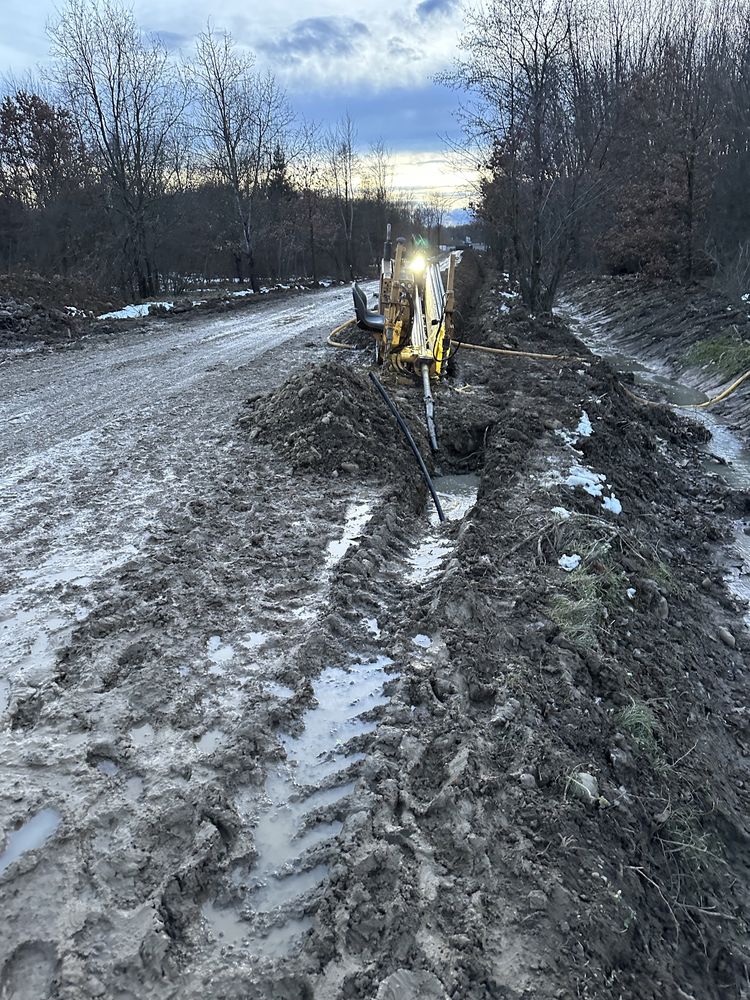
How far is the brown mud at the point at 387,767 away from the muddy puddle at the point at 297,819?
0.04ft

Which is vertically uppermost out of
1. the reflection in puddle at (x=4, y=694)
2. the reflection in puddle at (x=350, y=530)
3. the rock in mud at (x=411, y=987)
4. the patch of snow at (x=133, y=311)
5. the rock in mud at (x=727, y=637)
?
the patch of snow at (x=133, y=311)

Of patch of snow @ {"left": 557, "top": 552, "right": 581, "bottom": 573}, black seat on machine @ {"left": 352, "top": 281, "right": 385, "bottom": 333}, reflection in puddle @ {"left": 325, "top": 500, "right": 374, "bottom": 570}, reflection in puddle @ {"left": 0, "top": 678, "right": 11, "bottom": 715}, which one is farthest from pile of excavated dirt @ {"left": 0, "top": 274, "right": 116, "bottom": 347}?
patch of snow @ {"left": 557, "top": 552, "right": 581, "bottom": 573}

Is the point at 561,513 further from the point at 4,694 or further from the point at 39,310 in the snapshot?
the point at 39,310

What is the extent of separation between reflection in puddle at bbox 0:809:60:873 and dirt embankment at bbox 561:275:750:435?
11.0m

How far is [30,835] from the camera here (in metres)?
2.74

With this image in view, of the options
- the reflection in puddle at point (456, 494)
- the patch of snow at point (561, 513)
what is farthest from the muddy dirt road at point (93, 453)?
the patch of snow at point (561, 513)

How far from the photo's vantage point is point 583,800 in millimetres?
3004

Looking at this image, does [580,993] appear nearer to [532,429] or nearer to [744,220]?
[532,429]

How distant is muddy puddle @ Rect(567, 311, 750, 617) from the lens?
6.54m

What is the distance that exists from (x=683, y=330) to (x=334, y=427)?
13.1 m

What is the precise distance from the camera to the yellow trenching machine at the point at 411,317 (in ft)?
29.9

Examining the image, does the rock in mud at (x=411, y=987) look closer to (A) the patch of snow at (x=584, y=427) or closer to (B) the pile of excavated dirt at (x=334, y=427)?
(B) the pile of excavated dirt at (x=334, y=427)

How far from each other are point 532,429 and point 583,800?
5808mm

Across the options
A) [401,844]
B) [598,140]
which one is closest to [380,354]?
[401,844]
